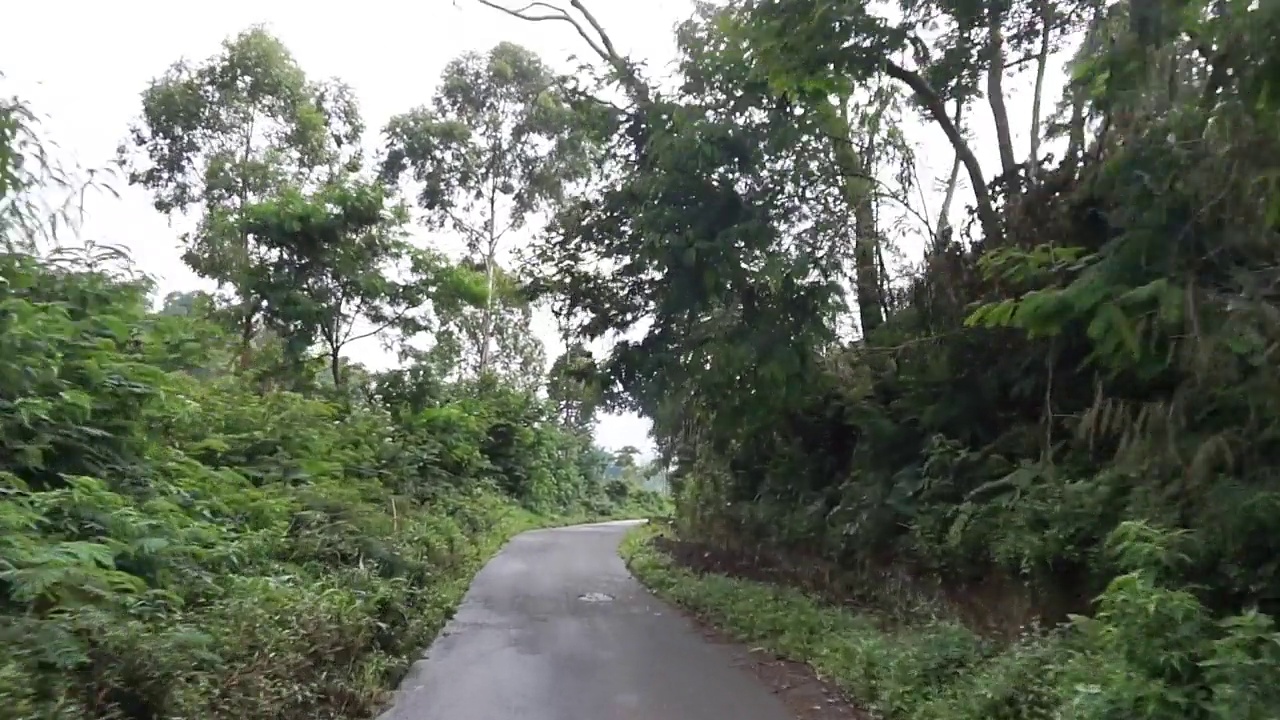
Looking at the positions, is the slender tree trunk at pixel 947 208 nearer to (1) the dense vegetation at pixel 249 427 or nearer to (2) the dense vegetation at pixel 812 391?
(2) the dense vegetation at pixel 812 391

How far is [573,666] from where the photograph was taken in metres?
10.8

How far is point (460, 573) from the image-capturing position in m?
18.1

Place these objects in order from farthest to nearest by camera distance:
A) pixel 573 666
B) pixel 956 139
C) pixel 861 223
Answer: pixel 861 223, pixel 956 139, pixel 573 666

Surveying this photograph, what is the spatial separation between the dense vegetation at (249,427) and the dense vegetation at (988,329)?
350 cm

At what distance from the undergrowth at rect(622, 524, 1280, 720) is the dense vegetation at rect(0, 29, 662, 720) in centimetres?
418

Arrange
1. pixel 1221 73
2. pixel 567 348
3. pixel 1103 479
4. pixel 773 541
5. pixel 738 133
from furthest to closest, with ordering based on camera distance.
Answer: pixel 567 348 < pixel 773 541 < pixel 738 133 < pixel 1103 479 < pixel 1221 73

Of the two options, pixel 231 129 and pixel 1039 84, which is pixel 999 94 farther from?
pixel 231 129

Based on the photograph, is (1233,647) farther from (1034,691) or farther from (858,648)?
(858,648)

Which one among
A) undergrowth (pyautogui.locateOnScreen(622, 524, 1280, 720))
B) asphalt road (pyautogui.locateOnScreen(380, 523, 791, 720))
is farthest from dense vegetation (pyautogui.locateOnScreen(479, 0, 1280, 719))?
asphalt road (pyautogui.locateOnScreen(380, 523, 791, 720))

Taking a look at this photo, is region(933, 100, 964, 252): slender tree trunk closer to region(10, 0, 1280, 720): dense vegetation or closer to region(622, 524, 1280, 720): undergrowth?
region(10, 0, 1280, 720): dense vegetation

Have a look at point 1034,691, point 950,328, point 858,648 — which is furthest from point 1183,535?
point 950,328

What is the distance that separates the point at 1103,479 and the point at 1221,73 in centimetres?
356

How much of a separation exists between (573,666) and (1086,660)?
5.35 metres

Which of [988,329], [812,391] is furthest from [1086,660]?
[812,391]
